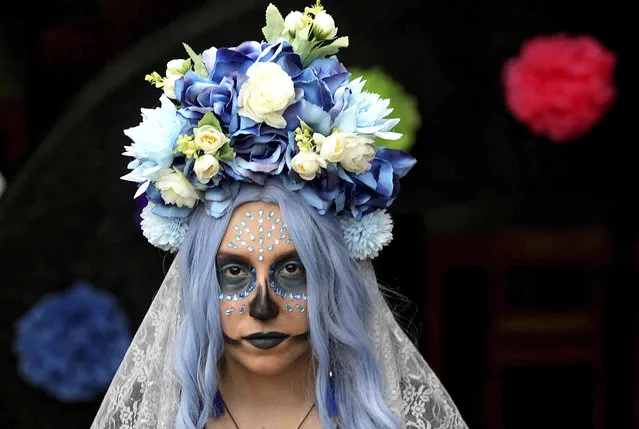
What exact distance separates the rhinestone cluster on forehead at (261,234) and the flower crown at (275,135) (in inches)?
2.8

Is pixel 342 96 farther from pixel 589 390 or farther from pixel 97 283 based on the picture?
pixel 589 390

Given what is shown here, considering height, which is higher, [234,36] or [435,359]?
[234,36]

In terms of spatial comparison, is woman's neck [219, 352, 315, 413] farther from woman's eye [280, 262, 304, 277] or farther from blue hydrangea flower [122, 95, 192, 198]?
blue hydrangea flower [122, 95, 192, 198]

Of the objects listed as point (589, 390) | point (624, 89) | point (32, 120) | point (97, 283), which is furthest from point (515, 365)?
point (32, 120)

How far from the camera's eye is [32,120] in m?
6.13

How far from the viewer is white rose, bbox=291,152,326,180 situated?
12.9 feet

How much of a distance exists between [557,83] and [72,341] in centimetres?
193

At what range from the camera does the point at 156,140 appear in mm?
4004

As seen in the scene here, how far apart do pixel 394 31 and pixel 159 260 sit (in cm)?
114

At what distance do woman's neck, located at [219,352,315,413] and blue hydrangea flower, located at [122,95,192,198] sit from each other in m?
0.55

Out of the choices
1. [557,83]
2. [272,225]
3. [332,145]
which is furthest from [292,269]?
[557,83]

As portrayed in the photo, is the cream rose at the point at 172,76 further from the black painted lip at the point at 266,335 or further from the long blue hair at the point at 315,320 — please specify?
the black painted lip at the point at 266,335

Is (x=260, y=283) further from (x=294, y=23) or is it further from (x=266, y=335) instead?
(x=294, y=23)

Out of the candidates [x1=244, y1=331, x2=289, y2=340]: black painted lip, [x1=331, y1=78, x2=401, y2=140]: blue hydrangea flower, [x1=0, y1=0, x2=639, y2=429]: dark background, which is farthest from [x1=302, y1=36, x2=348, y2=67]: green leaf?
[x1=0, y1=0, x2=639, y2=429]: dark background
